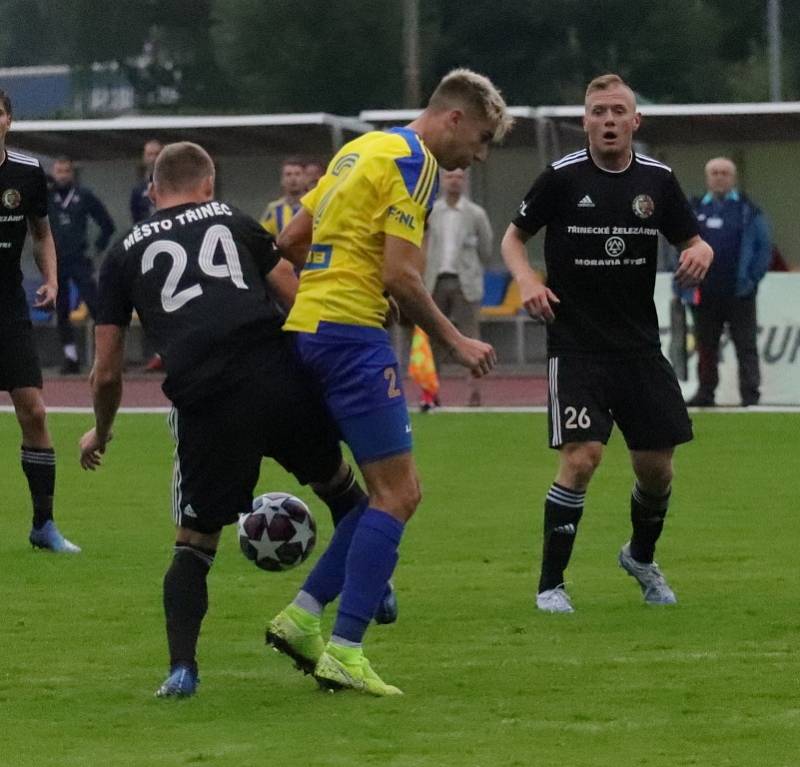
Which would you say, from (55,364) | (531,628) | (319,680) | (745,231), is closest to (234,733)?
(319,680)

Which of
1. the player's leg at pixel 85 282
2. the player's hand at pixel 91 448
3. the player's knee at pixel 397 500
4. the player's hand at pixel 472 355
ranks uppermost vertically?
the player's hand at pixel 472 355

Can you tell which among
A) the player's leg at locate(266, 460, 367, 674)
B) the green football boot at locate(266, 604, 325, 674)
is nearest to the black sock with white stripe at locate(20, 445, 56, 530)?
the player's leg at locate(266, 460, 367, 674)

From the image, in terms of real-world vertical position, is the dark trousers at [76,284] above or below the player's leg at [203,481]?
below

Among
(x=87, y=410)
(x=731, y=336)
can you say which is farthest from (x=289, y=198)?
(x=731, y=336)

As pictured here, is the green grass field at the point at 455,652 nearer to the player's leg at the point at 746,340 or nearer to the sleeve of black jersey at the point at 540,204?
the sleeve of black jersey at the point at 540,204

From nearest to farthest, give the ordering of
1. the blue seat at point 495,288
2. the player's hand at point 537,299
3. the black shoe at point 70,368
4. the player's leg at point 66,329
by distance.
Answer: the player's hand at point 537,299
the player's leg at point 66,329
the black shoe at point 70,368
the blue seat at point 495,288

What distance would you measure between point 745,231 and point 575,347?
406 inches

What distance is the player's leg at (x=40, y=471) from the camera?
10359 millimetres

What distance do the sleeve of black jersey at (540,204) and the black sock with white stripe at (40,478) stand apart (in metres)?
2.96

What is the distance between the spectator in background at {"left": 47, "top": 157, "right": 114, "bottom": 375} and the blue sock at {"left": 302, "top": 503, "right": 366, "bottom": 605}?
1658 centimetres

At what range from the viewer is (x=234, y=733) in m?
6.30

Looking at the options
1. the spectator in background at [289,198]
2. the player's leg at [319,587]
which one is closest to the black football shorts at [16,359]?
the player's leg at [319,587]

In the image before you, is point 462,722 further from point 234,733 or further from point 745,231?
point 745,231

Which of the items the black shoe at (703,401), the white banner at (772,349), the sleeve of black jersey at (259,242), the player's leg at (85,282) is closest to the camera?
the sleeve of black jersey at (259,242)
